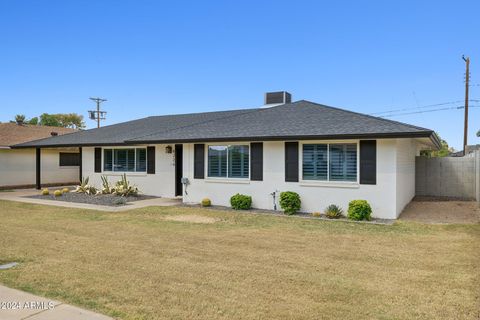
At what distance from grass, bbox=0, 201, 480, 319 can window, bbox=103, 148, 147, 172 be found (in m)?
7.06

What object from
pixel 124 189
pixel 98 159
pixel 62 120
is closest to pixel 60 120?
pixel 62 120

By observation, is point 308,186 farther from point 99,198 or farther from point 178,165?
point 99,198

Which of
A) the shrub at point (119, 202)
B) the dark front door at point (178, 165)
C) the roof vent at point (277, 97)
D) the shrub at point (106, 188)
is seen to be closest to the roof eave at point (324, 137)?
the dark front door at point (178, 165)

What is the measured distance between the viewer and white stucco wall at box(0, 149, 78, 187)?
20.5 meters

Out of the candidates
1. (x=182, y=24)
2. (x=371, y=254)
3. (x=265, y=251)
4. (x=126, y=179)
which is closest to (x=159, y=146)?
(x=126, y=179)

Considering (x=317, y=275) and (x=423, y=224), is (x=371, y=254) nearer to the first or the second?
(x=317, y=275)

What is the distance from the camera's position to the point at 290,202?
1113cm

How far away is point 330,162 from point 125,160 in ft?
34.0

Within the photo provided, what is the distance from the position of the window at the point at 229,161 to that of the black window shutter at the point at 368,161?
3.90 metres

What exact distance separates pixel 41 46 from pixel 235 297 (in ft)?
62.1

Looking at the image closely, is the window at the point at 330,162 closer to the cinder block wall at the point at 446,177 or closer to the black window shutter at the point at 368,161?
the black window shutter at the point at 368,161

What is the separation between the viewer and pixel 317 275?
17.0 ft

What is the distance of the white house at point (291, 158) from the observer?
10.3 meters

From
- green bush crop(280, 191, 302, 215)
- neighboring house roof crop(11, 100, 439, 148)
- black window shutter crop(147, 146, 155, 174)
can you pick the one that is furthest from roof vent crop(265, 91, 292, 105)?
green bush crop(280, 191, 302, 215)
